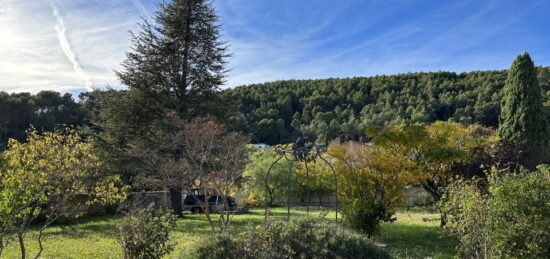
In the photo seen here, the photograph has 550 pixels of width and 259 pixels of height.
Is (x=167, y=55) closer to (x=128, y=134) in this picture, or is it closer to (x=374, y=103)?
(x=128, y=134)

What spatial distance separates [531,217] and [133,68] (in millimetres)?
17810

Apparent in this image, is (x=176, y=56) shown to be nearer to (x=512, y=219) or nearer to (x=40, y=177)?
(x=40, y=177)

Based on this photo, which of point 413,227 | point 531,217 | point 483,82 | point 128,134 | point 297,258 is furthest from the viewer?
point 483,82

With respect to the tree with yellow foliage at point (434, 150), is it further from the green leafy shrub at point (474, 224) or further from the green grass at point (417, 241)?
the green leafy shrub at point (474, 224)

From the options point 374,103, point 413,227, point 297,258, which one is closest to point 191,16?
point 413,227

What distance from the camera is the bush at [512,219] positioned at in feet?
21.0

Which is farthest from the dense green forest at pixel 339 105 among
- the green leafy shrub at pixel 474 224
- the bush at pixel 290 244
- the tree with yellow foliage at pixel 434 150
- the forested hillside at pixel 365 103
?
the bush at pixel 290 244

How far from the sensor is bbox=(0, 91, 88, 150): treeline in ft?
111

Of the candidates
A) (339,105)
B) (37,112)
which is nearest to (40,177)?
(37,112)

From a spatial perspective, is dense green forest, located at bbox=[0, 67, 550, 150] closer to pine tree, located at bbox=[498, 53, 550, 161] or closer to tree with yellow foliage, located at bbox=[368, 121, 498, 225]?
pine tree, located at bbox=[498, 53, 550, 161]

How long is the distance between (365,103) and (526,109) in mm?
24474

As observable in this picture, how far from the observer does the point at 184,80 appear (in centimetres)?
2000

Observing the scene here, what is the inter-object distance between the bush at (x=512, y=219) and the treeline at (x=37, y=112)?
Answer: 106ft

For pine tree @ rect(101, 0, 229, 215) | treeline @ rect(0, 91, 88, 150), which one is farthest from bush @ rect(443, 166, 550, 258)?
treeline @ rect(0, 91, 88, 150)
